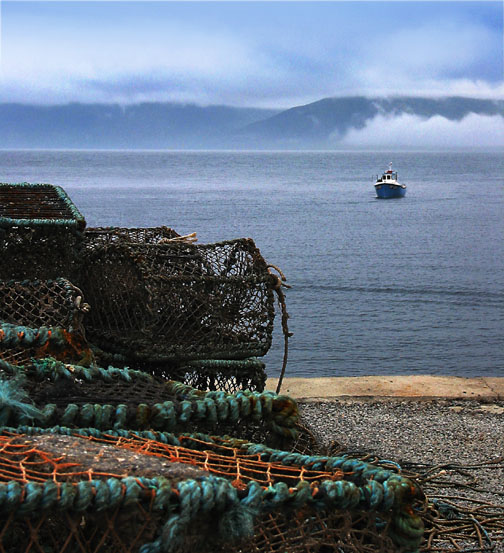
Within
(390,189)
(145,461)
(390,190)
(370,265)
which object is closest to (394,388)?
(145,461)

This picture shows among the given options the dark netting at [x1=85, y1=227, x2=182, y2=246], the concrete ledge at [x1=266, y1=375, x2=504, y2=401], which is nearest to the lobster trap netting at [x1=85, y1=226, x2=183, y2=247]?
the dark netting at [x1=85, y1=227, x2=182, y2=246]

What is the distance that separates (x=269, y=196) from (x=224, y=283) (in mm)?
52307

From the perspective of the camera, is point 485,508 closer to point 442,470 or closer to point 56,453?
point 442,470

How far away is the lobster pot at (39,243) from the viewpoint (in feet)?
15.0

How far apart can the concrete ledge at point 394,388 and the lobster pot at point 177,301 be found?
4.64 feet

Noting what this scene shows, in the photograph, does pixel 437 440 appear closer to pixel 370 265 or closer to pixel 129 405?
pixel 129 405

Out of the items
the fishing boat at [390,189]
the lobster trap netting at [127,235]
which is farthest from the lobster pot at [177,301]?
the fishing boat at [390,189]

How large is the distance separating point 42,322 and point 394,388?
135 inches

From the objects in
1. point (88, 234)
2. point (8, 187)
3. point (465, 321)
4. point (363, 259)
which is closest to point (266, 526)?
point (88, 234)

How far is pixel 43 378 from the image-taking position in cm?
278

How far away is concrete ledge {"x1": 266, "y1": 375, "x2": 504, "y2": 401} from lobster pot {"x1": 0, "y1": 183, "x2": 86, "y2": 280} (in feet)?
7.30

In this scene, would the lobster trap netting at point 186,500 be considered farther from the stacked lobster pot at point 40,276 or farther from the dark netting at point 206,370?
the dark netting at point 206,370

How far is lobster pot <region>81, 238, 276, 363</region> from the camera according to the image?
187 inches

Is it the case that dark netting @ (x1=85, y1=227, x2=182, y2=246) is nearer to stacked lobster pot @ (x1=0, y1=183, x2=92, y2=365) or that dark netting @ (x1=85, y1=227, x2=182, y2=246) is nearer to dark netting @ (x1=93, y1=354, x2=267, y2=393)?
stacked lobster pot @ (x1=0, y1=183, x2=92, y2=365)
